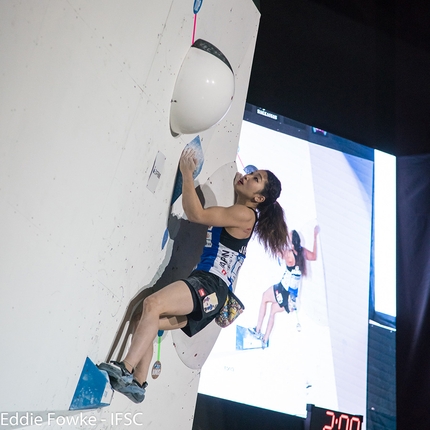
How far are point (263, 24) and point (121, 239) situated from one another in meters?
2.25

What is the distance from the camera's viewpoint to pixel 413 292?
3.96 metres

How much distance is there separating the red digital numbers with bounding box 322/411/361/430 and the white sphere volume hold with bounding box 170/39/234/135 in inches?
67.2

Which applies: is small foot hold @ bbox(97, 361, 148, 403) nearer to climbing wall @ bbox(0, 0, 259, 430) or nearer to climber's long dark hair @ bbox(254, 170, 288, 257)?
climbing wall @ bbox(0, 0, 259, 430)

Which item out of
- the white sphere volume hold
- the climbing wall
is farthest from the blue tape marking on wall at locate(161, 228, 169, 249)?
the white sphere volume hold

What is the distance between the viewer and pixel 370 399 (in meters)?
3.39

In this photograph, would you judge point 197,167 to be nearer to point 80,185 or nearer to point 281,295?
point 80,185

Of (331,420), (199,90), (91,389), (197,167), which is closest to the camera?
(91,389)

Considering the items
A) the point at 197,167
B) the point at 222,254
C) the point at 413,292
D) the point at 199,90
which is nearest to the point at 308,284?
the point at 413,292

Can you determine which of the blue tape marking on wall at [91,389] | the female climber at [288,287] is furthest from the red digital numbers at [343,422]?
the blue tape marking on wall at [91,389]

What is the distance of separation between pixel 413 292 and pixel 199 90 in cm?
254

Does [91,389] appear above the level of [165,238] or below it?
below

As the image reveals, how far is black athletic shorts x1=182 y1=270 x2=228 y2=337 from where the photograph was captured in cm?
215

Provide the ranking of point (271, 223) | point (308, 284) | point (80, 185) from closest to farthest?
point (80, 185) → point (271, 223) → point (308, 284)

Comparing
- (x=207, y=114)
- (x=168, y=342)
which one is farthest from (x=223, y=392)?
(x=207, y=114)
